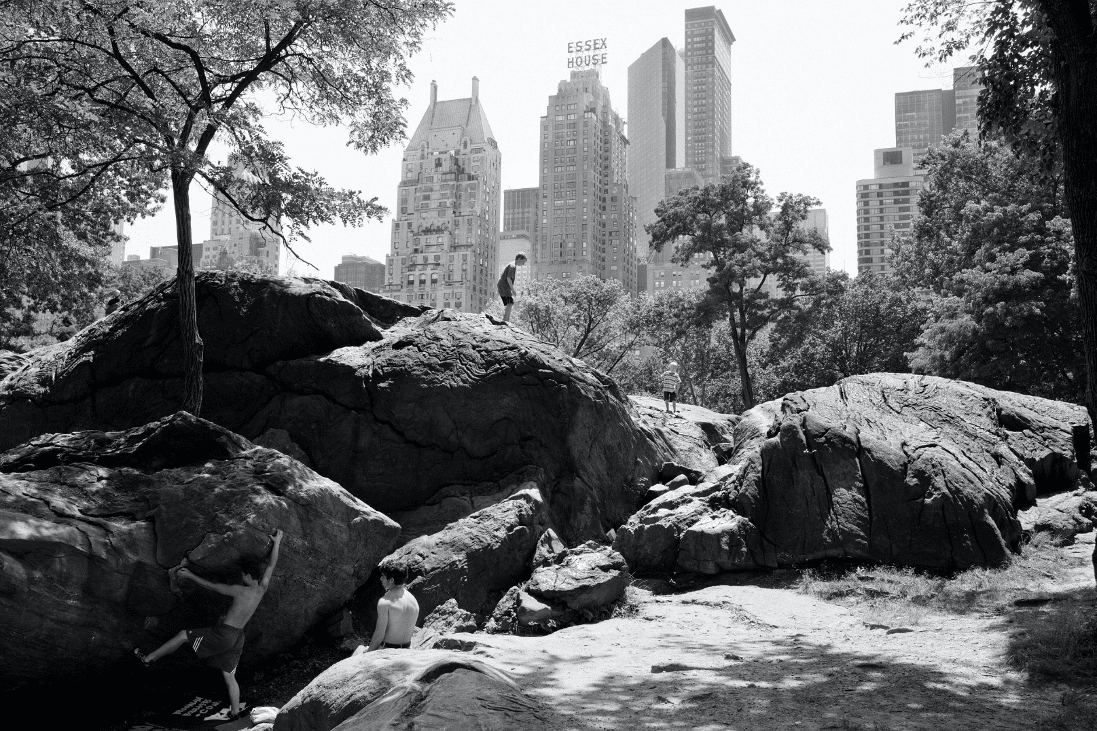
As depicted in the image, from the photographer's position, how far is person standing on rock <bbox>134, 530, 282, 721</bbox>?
8.19 metres

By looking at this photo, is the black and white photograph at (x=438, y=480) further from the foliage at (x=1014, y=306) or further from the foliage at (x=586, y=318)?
the foliage at (x=586, y=318)

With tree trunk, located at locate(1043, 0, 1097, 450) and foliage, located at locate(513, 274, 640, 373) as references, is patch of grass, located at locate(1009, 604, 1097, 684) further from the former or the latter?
foliage, located at locate(513, 274, 640, 373)

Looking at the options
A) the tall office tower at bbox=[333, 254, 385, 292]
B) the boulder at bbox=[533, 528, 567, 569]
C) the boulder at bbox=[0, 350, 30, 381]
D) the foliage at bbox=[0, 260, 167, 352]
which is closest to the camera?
the boulder at bbox=[533, 528, 567, 569]

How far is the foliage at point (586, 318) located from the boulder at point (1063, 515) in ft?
95.0

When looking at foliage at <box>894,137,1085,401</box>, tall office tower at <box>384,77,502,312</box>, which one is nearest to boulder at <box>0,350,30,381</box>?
foliage at <box>894,137,1085,401</box>

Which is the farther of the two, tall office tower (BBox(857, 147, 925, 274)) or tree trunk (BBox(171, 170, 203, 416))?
tall office tower (BBox(857, 147, 925, 274))

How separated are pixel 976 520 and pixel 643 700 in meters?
7.00

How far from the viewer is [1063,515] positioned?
1206 centimetres

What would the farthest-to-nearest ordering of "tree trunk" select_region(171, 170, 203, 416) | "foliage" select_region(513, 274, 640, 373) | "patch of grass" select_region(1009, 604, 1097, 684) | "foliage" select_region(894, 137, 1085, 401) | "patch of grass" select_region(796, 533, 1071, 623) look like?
"foliage" select_region(513, 274, 640, 373)
"foliage" select_region(894, 137, 1085, 401)
"tree trunk" select_region(171, 170, 203, 416)
"patch of grass" select_region(796, 533, 1071, 623)
"patch of grass" select_region(1009, 604, 1097, 684)

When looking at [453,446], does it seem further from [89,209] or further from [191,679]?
[89,209]

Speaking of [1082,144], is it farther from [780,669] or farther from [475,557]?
[475,557]

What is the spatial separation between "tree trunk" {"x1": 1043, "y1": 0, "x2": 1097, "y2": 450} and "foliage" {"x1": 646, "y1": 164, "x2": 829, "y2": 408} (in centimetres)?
2375

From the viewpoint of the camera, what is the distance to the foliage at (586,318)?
1651 inches

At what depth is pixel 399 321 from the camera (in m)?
15.8
